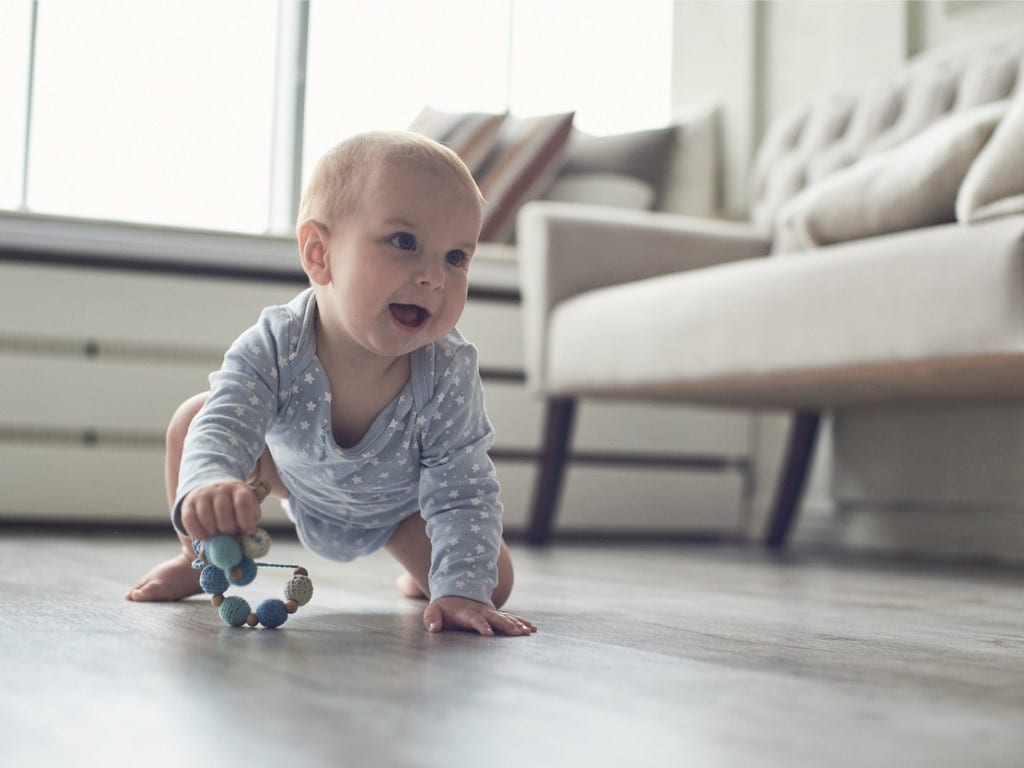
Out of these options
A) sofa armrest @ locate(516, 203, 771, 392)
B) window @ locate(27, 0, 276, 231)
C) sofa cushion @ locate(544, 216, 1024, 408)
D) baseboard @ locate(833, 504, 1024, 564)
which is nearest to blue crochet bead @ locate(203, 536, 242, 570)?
sofa cushion @ locate(544, 216, 1024, 408)

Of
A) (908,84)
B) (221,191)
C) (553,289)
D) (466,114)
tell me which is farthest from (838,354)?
(221,191)

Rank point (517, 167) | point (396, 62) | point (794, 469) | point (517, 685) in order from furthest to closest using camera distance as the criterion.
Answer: point (396, 62) → point (517, 167) → point (794, 469) → point (517, 685)

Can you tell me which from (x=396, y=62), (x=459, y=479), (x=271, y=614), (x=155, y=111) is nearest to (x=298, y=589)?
(x=271, y=614)

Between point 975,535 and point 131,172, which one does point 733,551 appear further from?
point 131,172

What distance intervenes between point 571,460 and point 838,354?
109cm

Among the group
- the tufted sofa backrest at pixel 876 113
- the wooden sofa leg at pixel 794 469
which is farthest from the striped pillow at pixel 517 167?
the wooden sofa leg at pixel 794 469

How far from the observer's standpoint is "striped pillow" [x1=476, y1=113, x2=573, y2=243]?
2.63m

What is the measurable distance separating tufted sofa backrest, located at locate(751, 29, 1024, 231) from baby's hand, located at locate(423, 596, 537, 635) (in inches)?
61.4

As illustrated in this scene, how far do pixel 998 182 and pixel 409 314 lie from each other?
2.75 ft

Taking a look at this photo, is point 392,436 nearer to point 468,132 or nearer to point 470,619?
point 470,619

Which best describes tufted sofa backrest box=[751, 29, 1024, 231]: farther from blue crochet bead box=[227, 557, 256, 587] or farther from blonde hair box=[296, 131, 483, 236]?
blue crochet bead box=[227, 557, 256, 587]

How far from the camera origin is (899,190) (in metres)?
1.68

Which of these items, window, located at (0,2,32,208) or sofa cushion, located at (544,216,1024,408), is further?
window, located at (0,2,32,208)

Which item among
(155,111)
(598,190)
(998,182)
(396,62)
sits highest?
(396,62)
